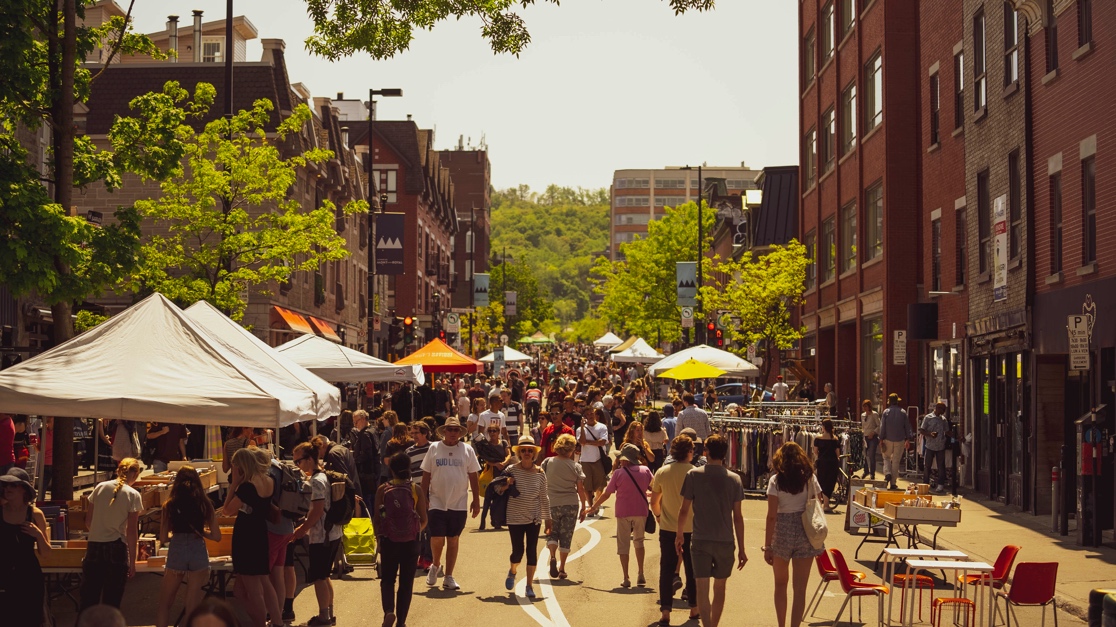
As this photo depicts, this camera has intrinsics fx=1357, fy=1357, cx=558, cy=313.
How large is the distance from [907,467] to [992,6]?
1143 centimetres

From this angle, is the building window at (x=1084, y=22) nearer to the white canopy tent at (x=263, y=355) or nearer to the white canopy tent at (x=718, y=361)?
the white canopy tent at (x=263, y=355)

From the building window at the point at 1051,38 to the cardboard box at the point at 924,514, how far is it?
35.5 ft

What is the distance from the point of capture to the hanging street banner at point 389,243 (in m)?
44.1

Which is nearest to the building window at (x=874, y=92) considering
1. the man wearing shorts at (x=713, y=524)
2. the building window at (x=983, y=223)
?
the building window at (x=983, y=223)

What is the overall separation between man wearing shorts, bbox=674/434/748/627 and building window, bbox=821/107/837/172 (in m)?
33.1

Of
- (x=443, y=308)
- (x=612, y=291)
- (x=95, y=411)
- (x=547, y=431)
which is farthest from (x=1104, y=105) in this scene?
(x=443, y=308)

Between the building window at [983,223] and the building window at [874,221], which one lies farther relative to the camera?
the building window at [874,221]

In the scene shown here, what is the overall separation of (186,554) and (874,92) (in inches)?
1229

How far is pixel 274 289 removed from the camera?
141ft

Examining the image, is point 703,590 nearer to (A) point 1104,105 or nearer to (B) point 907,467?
(A) point 1104,105

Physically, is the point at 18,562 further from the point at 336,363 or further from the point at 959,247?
the point at 959,247

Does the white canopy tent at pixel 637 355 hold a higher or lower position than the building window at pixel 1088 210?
lower

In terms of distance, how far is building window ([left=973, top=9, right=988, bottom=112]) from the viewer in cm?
2817

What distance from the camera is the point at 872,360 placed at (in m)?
39.5
